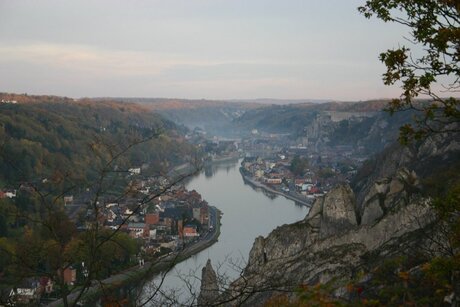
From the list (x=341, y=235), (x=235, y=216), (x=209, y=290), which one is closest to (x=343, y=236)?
(x=341, y=235)

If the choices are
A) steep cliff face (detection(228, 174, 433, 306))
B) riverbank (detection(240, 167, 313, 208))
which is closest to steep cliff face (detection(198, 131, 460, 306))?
steep cliff face (detection(228, 174, 433, 306))

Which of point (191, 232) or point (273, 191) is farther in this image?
point (273, 191)

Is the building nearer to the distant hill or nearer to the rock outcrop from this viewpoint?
the rock outcrop

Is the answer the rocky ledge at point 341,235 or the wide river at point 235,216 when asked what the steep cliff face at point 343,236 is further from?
the wide river at point 235,216

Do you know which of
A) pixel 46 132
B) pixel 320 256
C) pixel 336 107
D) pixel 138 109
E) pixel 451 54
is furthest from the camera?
pixel 336 107

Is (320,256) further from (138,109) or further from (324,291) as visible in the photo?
(138,109)

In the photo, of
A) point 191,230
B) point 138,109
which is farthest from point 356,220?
point 138,109

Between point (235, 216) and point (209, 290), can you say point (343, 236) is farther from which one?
point (235, 216)

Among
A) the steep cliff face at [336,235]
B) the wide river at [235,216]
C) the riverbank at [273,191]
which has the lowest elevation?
the riverbank at [273,191]

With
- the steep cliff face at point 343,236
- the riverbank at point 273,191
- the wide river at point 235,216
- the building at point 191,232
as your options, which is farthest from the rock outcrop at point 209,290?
the riverbank at point 273,191
